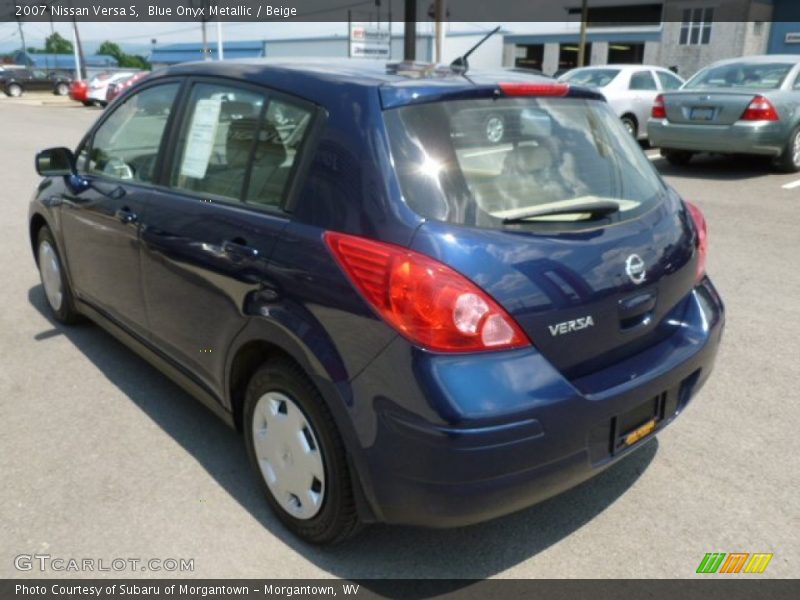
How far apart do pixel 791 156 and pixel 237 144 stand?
9.75 metres

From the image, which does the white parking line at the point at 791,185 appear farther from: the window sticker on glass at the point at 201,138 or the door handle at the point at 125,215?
the door handle at the point at 125,215

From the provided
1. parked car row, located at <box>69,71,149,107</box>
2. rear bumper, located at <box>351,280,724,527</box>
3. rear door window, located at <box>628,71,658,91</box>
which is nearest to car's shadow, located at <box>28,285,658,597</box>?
rear bumper, located at <box>351,280,724,527</box>

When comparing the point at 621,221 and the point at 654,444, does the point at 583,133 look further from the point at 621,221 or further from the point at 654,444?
the point at 654,444

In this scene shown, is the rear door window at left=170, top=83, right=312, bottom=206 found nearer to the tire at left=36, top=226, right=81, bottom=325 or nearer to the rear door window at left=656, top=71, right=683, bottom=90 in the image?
the tire at left=36, top=226, right=81, bottom=325

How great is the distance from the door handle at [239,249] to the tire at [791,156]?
961 cm

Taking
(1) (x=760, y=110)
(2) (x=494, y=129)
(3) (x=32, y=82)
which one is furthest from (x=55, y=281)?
(3) (x=32, y=82)

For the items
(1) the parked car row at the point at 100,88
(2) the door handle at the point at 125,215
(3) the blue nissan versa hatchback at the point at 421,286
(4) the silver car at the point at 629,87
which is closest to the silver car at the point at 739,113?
(4) the silver car at the point at 629,87

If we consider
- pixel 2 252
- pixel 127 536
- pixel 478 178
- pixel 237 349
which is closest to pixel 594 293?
pixel 478 178

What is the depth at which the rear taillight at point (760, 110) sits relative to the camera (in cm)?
955

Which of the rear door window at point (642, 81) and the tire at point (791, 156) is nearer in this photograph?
the tire at point (791, 156)

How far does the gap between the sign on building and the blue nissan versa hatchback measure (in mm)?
28235

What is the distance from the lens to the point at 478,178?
2.39 metres

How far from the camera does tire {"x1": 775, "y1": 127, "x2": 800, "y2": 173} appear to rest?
10078 millimetres

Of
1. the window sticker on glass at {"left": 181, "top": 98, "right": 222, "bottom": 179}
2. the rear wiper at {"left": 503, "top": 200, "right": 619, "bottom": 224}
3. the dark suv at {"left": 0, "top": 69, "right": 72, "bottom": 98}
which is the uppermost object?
the window sticker on glass at {"left": 181, "top": 98, "right": 222, "bottom": 179}
